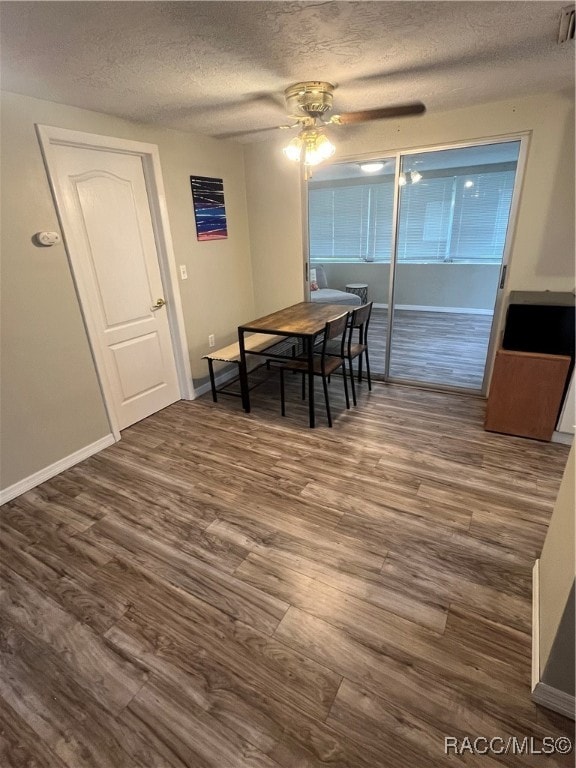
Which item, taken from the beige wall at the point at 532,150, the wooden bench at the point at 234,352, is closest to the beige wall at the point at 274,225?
the beige wall at the point at 532,150

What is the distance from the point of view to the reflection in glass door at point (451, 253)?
499 cm

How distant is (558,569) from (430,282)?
569cm

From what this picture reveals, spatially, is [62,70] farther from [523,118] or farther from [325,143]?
[523,118]

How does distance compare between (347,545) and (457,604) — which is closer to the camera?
(457,604)

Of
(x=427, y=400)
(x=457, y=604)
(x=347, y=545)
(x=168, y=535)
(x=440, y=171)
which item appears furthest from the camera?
(x=440, y=171)

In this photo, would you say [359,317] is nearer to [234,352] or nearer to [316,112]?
[234,352]

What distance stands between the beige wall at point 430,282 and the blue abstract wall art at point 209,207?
3.00 m

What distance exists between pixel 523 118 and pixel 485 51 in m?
1.16

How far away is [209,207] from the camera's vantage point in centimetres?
350

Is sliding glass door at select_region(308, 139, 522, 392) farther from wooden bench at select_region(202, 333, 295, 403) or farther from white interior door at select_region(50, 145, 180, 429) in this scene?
white interior door at select_region(50, 145, 180, 429)

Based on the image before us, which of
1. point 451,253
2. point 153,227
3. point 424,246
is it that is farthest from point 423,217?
point 153,227

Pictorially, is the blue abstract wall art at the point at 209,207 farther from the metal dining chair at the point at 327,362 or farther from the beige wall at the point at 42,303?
the metal dining chair at the point at 327,362

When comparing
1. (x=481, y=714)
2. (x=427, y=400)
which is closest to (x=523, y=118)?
(x=427, y=400)

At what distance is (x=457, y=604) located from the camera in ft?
5.22
